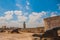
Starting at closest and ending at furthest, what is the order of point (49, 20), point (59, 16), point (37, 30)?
1. point (59, 16)
2. point (49, 20)
3. point (37, 30)

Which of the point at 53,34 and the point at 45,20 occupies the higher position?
the point at 45,20

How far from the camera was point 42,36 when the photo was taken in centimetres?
651

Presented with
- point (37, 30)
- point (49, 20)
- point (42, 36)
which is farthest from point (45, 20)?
point (42, 36)

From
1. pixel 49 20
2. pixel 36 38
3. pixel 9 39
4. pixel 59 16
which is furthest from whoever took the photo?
pixel 49 20

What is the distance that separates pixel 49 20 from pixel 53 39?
5.41 metres

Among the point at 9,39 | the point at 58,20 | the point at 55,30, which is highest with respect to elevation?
the point at 58,20

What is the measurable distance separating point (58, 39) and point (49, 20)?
551 centimetres

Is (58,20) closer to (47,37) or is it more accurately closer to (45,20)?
(45,20)

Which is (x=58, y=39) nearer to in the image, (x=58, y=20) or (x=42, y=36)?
(x=42, y=36)

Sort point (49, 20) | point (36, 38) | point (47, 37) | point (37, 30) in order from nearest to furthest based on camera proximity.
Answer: point (47, 37) < point (36, 38) < point (49, 20) < point (37, 30)

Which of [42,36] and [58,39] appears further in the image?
[42,36]

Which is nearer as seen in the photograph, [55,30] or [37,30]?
[55,30]

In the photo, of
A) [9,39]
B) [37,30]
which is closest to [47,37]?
[9,39]

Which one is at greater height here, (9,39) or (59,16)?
(59,16)
